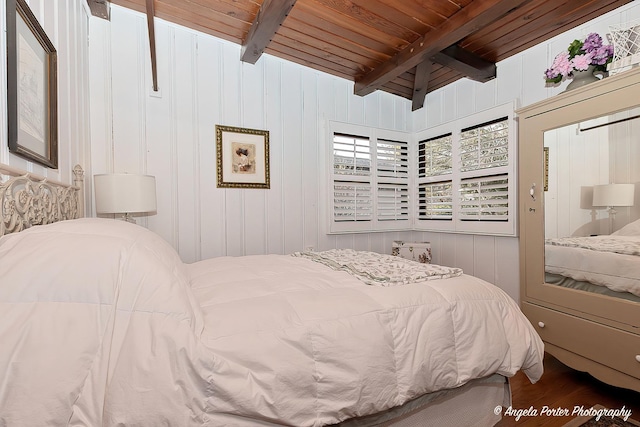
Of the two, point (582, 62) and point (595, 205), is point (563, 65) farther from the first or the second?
point (595, 205)

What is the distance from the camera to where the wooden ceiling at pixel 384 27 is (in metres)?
2.10

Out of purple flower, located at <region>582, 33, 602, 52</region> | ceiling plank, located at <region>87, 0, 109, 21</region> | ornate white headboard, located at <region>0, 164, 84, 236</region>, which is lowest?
ornate white headboard, located at <region>0, 164, 84, 236</region>

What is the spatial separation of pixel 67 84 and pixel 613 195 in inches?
125

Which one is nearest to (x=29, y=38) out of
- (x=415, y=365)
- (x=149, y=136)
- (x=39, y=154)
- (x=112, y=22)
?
(x=39, y=154)

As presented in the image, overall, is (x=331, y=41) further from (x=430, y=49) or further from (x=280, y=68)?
(x=430, y=49)

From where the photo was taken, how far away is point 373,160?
337cm

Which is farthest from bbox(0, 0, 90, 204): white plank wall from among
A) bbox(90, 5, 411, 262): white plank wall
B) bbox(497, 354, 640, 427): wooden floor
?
bbox(497, 354, 640, 427): wooden floor

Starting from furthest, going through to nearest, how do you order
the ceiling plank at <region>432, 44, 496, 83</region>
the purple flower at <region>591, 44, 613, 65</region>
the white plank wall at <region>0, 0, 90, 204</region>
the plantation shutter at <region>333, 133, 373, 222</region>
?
the plantation shutter at <region>333, 133, 373, 222</region>, the ceiling plank at <region>432, 44, 496, 83</region>, the purple flower at <region>591, 44, 613, 65</region>, the white plank wall at <region>0, 0, 90, 204</region>

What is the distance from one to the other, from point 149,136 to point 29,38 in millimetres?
1172

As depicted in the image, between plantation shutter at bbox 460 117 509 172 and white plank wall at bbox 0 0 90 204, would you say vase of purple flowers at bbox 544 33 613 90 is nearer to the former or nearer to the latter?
plantation shutter at bbox 460 117 509 172

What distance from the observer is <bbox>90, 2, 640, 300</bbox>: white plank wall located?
90.6 inches

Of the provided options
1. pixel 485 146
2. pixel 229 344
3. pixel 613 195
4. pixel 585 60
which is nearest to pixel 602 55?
pixel 585 60

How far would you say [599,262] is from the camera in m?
1.76

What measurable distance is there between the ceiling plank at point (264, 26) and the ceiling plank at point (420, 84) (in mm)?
1488
